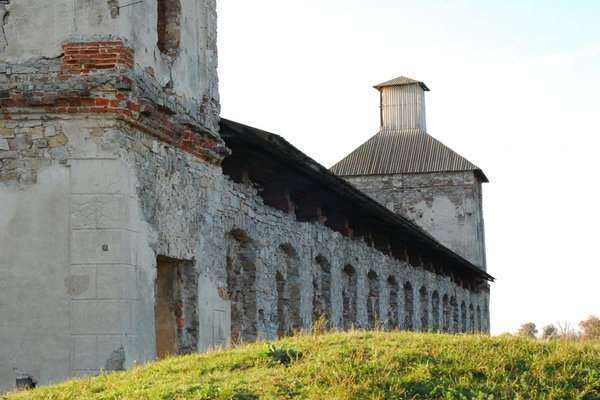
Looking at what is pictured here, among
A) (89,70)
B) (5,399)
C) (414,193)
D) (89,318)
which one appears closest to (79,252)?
(89,318)

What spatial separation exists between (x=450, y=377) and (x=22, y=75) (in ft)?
19.7

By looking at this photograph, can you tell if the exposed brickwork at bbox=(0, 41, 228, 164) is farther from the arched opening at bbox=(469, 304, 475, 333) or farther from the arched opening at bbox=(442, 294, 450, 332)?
the arched opening at bbox=(469, 304, 475, 333)

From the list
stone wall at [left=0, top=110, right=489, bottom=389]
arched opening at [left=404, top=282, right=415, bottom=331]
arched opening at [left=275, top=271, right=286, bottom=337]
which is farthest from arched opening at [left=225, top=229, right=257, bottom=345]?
arched opening at [left=404, top=282, right=415, bottom=331]

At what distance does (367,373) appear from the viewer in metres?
8.24

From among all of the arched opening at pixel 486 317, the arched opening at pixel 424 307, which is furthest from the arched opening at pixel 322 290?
the arched opening at pixel 486 317

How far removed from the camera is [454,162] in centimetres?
3972

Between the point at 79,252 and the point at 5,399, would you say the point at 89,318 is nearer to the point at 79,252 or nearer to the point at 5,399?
the point at 79,252

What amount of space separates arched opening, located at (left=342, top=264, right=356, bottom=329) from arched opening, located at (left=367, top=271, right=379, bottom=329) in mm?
1510

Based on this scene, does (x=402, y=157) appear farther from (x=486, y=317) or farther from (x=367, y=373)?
(x=367, y=373)

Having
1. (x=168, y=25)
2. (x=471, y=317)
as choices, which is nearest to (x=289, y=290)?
(x=168, y=25)

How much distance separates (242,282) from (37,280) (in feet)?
15.9

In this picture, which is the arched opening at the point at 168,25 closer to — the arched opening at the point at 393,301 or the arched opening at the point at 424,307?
the arched opening at the point at 393,301

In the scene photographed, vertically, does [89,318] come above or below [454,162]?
below

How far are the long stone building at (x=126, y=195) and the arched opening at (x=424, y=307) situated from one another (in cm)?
1228
